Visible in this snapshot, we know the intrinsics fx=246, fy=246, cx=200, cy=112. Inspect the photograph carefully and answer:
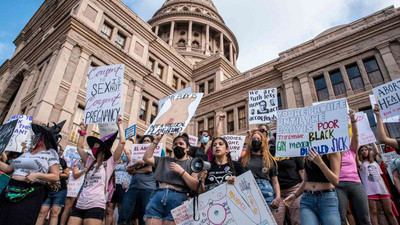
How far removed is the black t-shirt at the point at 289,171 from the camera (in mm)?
4555

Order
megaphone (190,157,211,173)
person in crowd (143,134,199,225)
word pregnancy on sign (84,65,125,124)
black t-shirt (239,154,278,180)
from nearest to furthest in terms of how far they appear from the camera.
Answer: megaphone (190,157,211,173) < person in crowd (143,134,199,225) < black t-shirt (239,154,278,180) < word pregnancy on sign (84,65,125,124)

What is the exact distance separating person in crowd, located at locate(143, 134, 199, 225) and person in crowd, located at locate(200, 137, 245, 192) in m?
0.18

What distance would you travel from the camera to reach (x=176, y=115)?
529 cm

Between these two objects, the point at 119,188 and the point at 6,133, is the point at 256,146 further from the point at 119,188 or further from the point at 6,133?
the point at 6,133

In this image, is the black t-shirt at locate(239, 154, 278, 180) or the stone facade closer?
the black t-shirt at locate(239, 154, 278, 180)

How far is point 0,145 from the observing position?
17.9ft

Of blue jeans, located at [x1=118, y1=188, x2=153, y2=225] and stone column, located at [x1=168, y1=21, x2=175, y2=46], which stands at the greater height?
stone column, located at [x1=168, y1=21, x2=175, y2=46]

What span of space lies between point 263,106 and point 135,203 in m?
4.75

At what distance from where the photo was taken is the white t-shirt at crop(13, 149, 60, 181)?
368cm

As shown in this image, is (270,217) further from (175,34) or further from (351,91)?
(175,34)

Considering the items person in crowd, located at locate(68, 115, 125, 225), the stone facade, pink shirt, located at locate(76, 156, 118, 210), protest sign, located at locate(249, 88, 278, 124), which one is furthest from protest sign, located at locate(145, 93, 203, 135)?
the stone facade

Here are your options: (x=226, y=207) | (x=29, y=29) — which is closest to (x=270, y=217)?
(x=226, y=207)

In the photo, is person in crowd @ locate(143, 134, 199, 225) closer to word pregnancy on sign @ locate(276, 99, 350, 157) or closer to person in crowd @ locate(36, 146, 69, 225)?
word pregnancy on sign @ locate(276, 99, 350, 157)

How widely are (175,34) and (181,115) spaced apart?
36735 mm
